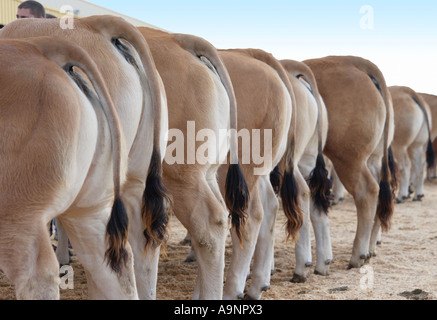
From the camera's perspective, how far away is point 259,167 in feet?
17.2

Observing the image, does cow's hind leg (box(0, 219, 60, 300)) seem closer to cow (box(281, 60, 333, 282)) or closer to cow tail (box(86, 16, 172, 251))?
cow tail (box(86, 16, 172, 251))

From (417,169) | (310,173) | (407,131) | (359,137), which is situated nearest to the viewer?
(310,173)

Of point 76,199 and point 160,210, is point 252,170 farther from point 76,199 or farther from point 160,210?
point 76,199

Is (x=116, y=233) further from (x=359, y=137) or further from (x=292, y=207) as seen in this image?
(x=359, y=137)

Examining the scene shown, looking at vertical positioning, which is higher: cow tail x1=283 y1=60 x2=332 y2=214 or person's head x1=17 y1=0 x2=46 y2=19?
person's head x1=17 y1=0 x2=46 y2=19

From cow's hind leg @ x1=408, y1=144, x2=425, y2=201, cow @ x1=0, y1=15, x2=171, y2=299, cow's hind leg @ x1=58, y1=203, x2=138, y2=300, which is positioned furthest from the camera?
cow's hind leg @ x1=408, y1=144, x2=425, y2=201

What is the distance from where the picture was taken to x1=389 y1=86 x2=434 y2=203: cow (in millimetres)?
12656

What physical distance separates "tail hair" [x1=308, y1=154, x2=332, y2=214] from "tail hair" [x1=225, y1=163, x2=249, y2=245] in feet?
5.97

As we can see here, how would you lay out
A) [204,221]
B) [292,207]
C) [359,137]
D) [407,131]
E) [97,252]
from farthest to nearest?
[407,131] < [359,137] < [292,207] < [204,221] < [97,252]

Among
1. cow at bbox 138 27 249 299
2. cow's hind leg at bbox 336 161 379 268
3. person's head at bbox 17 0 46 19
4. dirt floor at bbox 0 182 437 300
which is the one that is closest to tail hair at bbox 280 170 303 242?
dirt floor at bbox 0 182 437 300

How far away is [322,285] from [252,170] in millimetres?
1549

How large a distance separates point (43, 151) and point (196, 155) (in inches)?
69.9

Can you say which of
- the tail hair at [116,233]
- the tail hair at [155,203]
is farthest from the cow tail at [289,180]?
the tail hair at [116,233]

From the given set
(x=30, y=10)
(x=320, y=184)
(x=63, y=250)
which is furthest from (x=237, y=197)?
(x=30, y=10)
